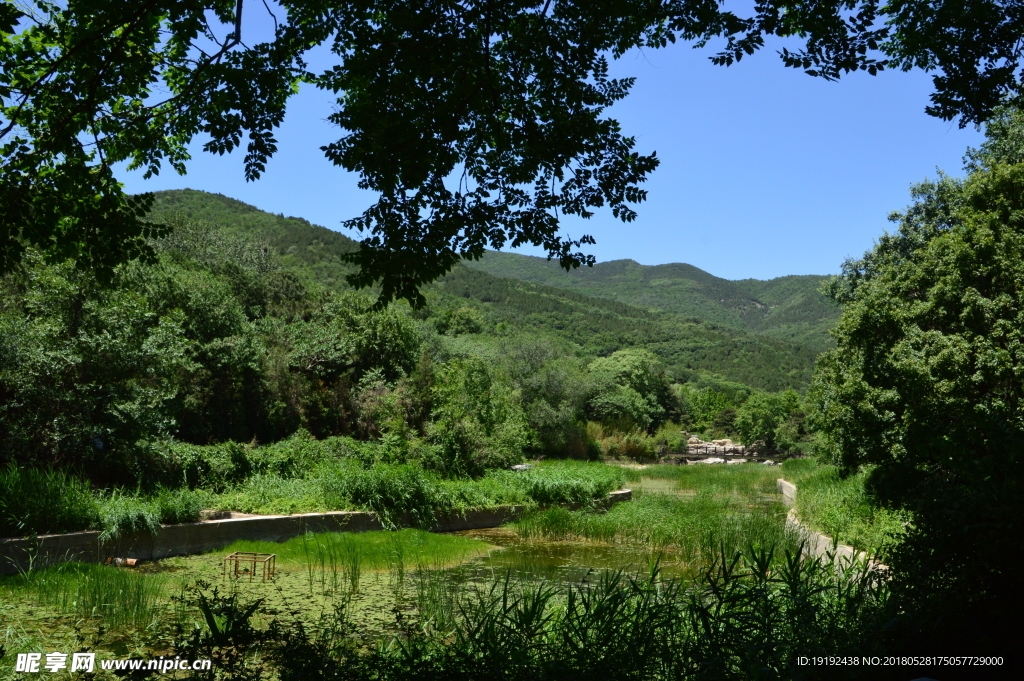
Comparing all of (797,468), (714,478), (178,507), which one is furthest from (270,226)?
(178,507)

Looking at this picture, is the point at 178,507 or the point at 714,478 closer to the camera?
the point at 178,507

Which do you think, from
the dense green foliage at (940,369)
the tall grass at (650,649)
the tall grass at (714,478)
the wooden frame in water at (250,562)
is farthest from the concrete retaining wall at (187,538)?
the tall grass at (714,478)

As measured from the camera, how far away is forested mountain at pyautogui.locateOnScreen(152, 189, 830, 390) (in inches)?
2071

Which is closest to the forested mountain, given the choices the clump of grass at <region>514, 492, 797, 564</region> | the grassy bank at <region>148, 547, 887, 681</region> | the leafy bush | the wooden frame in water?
the leafy bush

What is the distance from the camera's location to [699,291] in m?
158

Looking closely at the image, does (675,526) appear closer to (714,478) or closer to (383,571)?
(383,571)

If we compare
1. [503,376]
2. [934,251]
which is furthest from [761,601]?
[503,376]

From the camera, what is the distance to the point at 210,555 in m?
9.80

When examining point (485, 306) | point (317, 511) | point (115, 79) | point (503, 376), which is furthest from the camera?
point (485, 306)

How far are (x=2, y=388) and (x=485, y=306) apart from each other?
2378 inches

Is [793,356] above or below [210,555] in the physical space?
above

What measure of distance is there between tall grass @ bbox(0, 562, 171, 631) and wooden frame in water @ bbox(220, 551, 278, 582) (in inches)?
41.9

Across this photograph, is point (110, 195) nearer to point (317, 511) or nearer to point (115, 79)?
point (115, 79)

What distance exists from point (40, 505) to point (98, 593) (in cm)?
350
